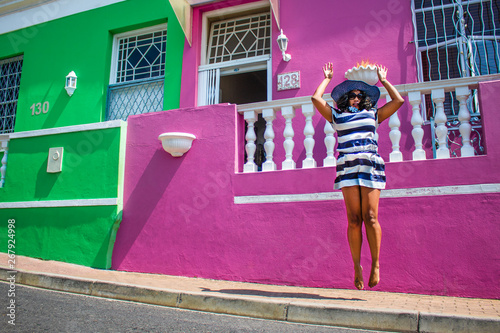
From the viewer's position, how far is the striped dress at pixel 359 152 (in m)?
3.68

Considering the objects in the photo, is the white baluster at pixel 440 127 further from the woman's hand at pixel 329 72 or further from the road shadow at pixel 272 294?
the road shadow at pixel 272 294

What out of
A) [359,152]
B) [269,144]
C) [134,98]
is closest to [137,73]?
[134,98]

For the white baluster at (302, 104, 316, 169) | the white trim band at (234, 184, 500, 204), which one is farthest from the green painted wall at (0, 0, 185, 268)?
the white baluster at (302, 104, 316, 169)

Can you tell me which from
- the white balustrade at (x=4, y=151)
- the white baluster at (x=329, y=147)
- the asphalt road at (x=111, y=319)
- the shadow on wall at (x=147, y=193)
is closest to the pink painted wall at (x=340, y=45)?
the white baluster at (x=329, y=147)

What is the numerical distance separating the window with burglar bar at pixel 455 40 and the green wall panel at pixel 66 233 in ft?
15.3

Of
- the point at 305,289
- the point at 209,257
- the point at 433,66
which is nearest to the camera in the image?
the point at 305,289

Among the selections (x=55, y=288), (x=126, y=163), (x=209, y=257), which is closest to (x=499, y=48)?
(x=209, y=257)

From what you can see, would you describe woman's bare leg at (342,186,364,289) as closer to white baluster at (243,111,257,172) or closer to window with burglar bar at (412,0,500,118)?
white baluster at (243,111,257,172)

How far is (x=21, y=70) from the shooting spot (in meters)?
8.91

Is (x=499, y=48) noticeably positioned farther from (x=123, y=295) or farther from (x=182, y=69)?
(x=123, y=295)

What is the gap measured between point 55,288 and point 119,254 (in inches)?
49.5

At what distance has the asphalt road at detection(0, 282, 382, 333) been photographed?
3178 mm

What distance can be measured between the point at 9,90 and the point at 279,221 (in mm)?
6998

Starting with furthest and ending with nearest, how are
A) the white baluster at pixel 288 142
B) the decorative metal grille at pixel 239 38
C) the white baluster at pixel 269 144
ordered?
1. the decorative metal grille at pixel 239 38
2. the white baluster at pixel 269 144
3. the white baluster at pixel 288 142
